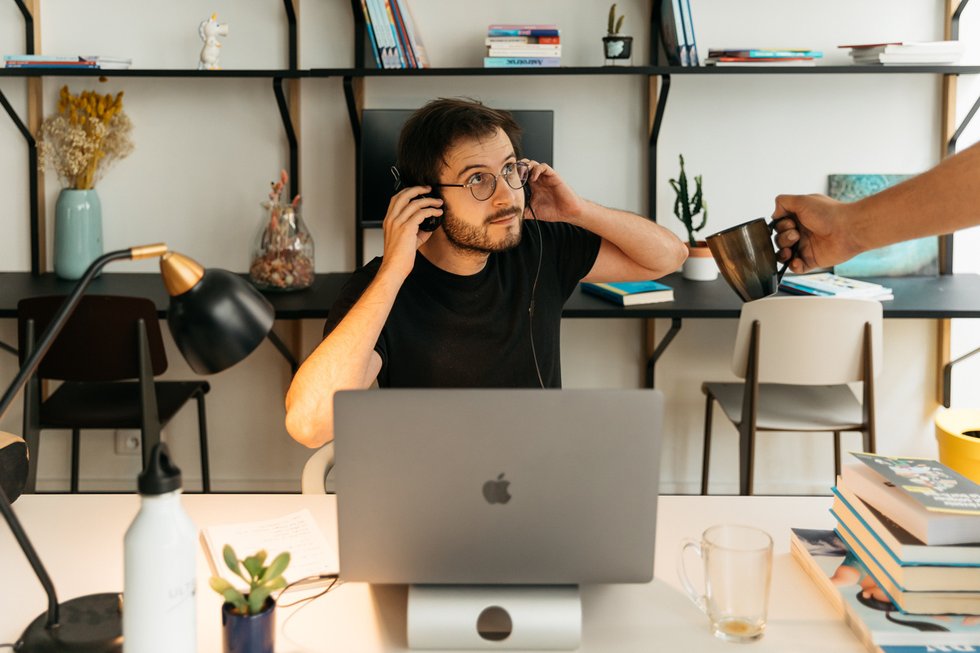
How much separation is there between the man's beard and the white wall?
147 centimetres

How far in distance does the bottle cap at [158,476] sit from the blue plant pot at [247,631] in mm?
168

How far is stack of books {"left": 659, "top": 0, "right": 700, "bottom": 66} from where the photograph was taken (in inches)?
124

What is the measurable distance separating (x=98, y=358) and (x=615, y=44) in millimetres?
1839

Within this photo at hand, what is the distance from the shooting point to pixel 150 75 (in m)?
3.19

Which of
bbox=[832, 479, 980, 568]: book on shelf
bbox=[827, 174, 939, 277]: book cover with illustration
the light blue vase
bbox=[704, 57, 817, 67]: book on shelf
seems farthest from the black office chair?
bbox=[827, 174, 939, 277]: book cover with illustration

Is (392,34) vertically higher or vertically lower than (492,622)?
higher

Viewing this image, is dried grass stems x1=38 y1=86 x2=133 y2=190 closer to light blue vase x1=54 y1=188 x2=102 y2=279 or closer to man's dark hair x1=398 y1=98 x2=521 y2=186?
light blue vase x1=54 y1=188 x2=102 y2=279

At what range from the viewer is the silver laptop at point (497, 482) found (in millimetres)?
1122

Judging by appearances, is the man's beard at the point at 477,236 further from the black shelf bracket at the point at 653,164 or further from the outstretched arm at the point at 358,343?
the black shelf bracket at the point at 653,164

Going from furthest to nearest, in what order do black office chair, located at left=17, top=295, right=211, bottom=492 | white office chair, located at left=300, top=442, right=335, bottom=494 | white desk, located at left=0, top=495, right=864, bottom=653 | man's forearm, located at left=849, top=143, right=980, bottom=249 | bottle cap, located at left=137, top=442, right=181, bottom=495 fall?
black office chair, located at left=17, top=295, right=211, bottom=492 < white office chair, located at left=300, top=442, right=335, bottom=494 < man's forearm, located at left=849, top=143, right=980, bottom=249 < white desk, located at left=0, top=495, right=864, bottom=653 < bottle cap, located at left=137, top=442, right=181, bottom=495

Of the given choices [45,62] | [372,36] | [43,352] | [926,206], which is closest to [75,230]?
[45,62]

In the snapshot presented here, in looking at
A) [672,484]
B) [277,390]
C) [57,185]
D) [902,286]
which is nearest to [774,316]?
[902,286]

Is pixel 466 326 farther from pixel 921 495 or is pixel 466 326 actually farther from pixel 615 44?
pixel 615 44

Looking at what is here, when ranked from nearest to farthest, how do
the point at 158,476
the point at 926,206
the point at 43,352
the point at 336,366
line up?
the point at 158,476 → the point at 43,352 → the point at 926,206 → the point at 336,366
